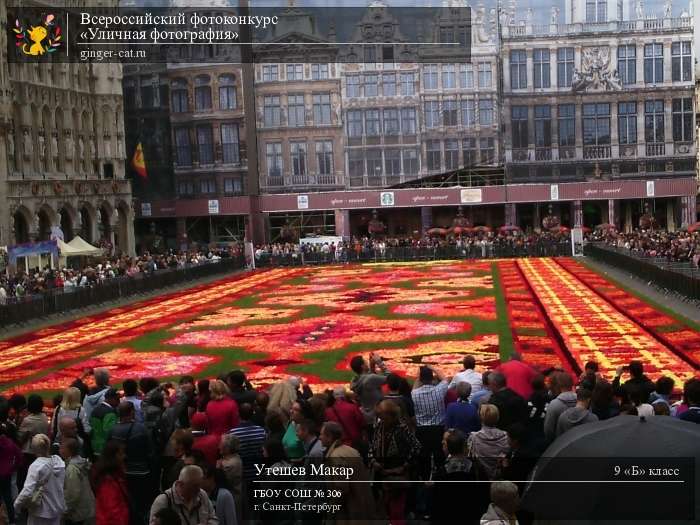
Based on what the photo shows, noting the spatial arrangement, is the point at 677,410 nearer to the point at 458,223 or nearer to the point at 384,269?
the point at 384,269

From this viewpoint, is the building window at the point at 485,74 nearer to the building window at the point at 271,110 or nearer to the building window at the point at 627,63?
the building window at the point at 627,63

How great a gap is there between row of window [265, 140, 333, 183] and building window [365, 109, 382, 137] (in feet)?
9.15

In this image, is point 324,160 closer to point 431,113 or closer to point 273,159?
point 273,159

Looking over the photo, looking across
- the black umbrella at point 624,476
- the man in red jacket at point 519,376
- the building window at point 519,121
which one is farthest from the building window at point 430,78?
the black umbrella at point 624,476

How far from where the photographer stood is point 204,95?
239 ft

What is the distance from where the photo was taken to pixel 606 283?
122 ft

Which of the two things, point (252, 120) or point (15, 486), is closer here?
point (15, 486)

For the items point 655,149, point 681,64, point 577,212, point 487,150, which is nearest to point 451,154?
point 487,150

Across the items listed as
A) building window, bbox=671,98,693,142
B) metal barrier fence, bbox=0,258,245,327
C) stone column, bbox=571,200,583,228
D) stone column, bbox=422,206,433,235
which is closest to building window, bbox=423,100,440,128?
stone column, bbox=422,206,433,235

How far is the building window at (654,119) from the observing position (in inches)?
2835

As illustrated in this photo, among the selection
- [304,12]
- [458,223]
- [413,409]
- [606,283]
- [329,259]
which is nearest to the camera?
[413,409]

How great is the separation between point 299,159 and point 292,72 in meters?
6.13

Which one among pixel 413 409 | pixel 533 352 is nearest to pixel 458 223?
pixel 533 352

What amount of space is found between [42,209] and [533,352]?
39112mm
